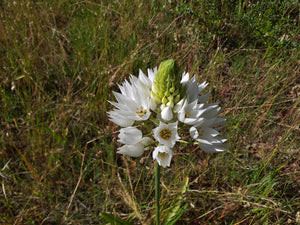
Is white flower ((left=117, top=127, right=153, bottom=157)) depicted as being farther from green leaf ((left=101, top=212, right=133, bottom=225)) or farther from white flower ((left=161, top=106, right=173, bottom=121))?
green leaf ((left=101, top=212, right=133, bottom=225))

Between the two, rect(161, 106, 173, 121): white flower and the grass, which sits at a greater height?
rect(161, 106, 173, 121): white flower

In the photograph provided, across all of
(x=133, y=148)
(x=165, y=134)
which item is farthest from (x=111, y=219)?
(x=165, y=134)

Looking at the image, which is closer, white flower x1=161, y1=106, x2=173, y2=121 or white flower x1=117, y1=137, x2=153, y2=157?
white flower x1=161, y1=106, x2=173, y2=121

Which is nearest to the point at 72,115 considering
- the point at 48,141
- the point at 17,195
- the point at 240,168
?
the point at 48,141

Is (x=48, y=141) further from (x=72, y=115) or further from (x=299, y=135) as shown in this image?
(x=299, y=135)

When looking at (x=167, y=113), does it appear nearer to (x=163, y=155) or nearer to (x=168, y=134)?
(x=168, y=134)

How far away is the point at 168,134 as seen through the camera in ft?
5.89

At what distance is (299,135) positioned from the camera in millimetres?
3176

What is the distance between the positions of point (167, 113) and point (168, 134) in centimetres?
15

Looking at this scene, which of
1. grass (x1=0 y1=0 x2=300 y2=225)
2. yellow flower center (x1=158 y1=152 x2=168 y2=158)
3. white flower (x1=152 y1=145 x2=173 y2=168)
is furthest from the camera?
grass (x1=0 y1=0 x2=300 y2=225)

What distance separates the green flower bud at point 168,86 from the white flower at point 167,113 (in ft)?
0.24

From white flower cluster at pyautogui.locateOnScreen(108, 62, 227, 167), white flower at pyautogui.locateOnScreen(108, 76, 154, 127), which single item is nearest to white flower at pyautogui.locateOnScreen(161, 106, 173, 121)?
white flower cluster at pyautogui.locateOnScreen(108, 62, 227, 167)

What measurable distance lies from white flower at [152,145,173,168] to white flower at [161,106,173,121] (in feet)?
0.59

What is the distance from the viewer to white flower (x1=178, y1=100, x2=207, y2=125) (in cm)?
172
